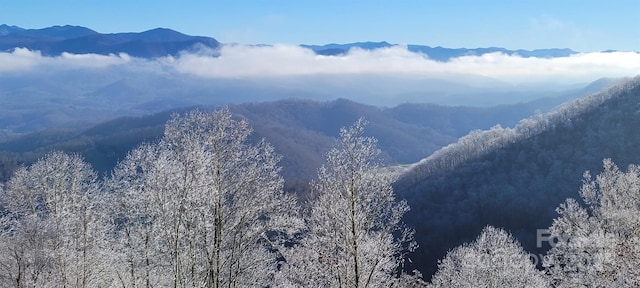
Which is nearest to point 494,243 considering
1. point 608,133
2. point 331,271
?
point 331,271

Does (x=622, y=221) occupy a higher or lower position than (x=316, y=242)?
lower

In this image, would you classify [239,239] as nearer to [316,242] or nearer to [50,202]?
[316,242]

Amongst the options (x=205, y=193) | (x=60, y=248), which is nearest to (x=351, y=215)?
(x=205, y=193)

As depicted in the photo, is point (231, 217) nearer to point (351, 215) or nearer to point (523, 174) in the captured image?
point (351, 215)

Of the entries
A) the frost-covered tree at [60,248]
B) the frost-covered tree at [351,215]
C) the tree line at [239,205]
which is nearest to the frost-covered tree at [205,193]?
the tree line at [239,205]

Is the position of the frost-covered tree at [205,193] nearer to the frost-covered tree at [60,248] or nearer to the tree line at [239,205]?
the tree line at [239,205]

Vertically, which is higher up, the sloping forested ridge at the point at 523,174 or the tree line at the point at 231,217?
the tree line at the point at 231,217

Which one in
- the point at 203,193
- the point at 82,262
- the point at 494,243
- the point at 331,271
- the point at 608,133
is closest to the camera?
the point at 203,193
